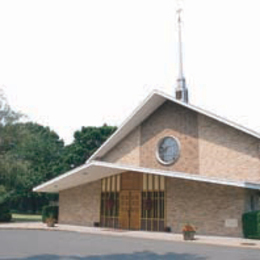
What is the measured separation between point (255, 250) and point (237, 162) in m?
6.72

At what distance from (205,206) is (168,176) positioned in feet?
8.10

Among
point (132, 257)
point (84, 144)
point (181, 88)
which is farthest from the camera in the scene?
point (84, 144)

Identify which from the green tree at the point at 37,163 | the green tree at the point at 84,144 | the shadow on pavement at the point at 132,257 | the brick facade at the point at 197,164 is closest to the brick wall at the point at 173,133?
the brick facade at the point at 197,164

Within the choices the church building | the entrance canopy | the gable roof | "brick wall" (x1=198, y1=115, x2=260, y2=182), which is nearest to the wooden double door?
the church building

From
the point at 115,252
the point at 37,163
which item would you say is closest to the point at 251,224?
the point at 115,252

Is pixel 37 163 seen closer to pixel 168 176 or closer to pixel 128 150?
pixel 128 150

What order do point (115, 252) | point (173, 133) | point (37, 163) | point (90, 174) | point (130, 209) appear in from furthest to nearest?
point (37, 163) → point (90, 174) → point (130, 209) → point (173, 133) → point (115, 252)

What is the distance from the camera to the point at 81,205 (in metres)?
24.2

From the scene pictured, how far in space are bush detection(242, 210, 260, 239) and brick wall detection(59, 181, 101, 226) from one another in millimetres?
9990

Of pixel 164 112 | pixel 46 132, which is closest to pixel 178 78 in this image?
pixel 164 112

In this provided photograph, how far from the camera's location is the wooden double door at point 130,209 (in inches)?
840

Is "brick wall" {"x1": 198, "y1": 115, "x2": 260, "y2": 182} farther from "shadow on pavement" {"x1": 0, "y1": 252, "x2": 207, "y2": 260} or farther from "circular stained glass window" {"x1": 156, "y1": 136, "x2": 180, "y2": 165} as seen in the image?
"shadow on pavement" {"x1": 0, "y1": 252, "x2": 207, "y2": 260}

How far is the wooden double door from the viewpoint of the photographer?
21.3 metres

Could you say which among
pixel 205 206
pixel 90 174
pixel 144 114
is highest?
pixel 144 114
